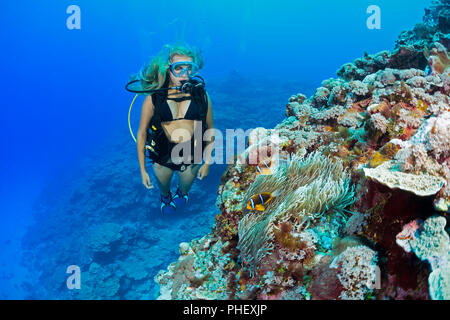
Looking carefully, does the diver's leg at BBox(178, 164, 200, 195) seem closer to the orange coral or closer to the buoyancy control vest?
the buoyancy control vest

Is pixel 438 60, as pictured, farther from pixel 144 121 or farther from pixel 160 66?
pixel 144 121

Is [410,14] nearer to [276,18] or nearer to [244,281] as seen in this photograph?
[276,18]

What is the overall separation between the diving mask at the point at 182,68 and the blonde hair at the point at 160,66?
5.2 inches

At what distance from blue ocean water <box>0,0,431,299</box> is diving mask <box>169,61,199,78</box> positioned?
385 millimetres

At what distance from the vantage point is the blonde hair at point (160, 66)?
3.82m

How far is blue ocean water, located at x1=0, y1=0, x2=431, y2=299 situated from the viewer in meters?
12.5

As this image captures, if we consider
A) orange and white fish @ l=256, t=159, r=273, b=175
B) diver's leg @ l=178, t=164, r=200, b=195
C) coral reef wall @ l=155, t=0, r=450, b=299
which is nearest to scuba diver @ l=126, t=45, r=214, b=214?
diver's leg @ l=178, t=164, r=200, b=195

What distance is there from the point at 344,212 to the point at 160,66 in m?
3.42

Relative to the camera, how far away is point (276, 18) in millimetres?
154125

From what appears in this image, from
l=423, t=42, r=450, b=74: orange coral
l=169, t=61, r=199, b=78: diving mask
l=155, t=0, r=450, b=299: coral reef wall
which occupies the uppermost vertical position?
l=423, t=42, r=450, b=74: orange coral

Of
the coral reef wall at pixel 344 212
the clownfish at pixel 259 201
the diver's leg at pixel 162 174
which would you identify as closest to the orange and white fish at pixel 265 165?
the coral reef wall at pixel 344 212

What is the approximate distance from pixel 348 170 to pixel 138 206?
1314 centimetres
